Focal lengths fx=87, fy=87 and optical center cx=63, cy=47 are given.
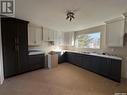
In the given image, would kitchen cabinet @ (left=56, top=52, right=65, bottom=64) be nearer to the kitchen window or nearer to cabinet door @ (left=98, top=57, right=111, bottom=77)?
the kitchen window

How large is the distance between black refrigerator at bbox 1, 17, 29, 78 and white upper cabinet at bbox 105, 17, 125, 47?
3.50m

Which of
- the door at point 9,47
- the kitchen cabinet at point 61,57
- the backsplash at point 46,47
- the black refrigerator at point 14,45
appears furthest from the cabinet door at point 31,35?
the kitchen cabinet at point 61,57

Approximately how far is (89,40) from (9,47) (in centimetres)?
402

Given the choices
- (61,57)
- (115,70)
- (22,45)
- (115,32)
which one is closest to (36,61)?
(22,45)

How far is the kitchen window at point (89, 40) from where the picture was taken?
455cm

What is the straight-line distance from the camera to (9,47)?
3.36 metres

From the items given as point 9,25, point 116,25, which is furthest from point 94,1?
point 9,25

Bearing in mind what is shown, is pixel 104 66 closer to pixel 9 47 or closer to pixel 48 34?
pixel 48 34

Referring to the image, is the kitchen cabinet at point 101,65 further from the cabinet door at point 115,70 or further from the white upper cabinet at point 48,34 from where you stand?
the white upper cabinet at point 48,34

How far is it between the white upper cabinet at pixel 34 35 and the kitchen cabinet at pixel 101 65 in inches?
90.4

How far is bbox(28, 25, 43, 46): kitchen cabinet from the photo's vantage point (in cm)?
433

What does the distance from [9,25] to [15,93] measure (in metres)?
2.44

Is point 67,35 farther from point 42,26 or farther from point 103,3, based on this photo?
point 103,3

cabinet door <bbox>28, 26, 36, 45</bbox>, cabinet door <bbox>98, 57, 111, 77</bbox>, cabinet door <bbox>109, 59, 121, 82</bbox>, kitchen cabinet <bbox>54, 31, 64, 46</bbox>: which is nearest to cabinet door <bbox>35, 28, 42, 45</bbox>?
cabinet door <bbox>28, 26, 36, 45</bbox>
